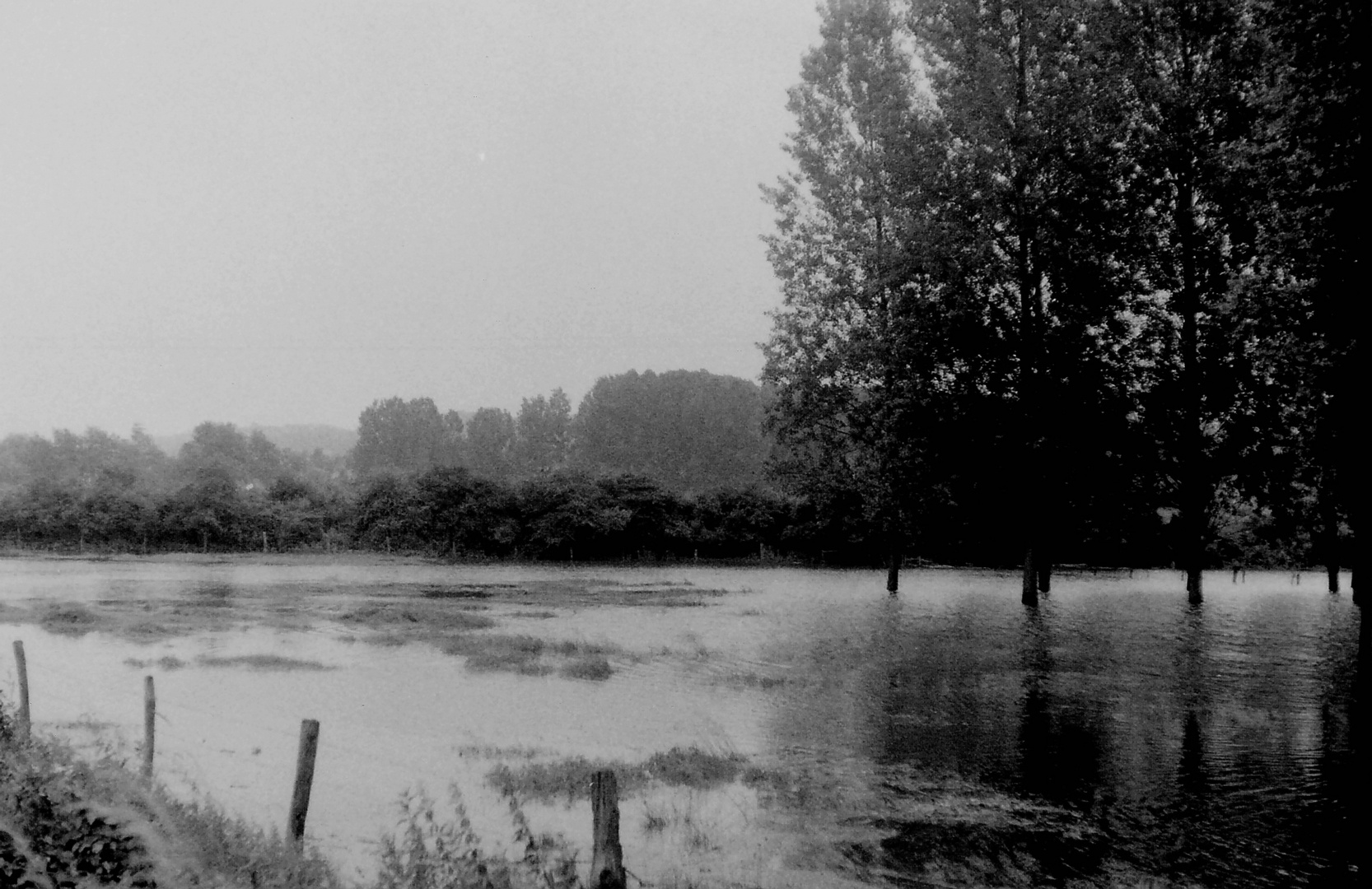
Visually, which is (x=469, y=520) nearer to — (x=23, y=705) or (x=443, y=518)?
(x=443, y=518)

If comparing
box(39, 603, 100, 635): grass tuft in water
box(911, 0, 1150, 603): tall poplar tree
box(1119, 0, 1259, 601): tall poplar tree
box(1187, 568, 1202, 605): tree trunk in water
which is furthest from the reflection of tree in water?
box(39, 603, 100, 635): grass tuft in water

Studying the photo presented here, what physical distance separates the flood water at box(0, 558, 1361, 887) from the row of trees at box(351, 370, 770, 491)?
4085 inches

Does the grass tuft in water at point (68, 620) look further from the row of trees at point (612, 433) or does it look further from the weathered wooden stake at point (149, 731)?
the row of trees at point (612, 433)

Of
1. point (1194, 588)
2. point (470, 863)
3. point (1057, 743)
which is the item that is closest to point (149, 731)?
point (470, 863)

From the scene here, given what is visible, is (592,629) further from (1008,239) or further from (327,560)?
(327,560)

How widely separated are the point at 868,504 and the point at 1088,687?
74.7ft

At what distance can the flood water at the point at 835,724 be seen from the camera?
42.8ft

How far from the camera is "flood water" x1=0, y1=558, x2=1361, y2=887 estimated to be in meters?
13.0

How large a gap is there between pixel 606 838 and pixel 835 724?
1242cm

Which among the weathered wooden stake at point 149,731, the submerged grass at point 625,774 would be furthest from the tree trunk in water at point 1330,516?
the weathered wooden stake at point 149,731

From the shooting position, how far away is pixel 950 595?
5350cm

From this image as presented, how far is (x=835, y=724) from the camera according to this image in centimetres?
2012

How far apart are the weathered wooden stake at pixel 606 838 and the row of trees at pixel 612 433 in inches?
5030

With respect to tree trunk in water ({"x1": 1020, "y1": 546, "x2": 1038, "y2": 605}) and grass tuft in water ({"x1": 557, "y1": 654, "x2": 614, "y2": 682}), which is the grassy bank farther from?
tree trunk in water ({"x1": 1020, "y1": 546, "x2": 1038, "y2": 605})
